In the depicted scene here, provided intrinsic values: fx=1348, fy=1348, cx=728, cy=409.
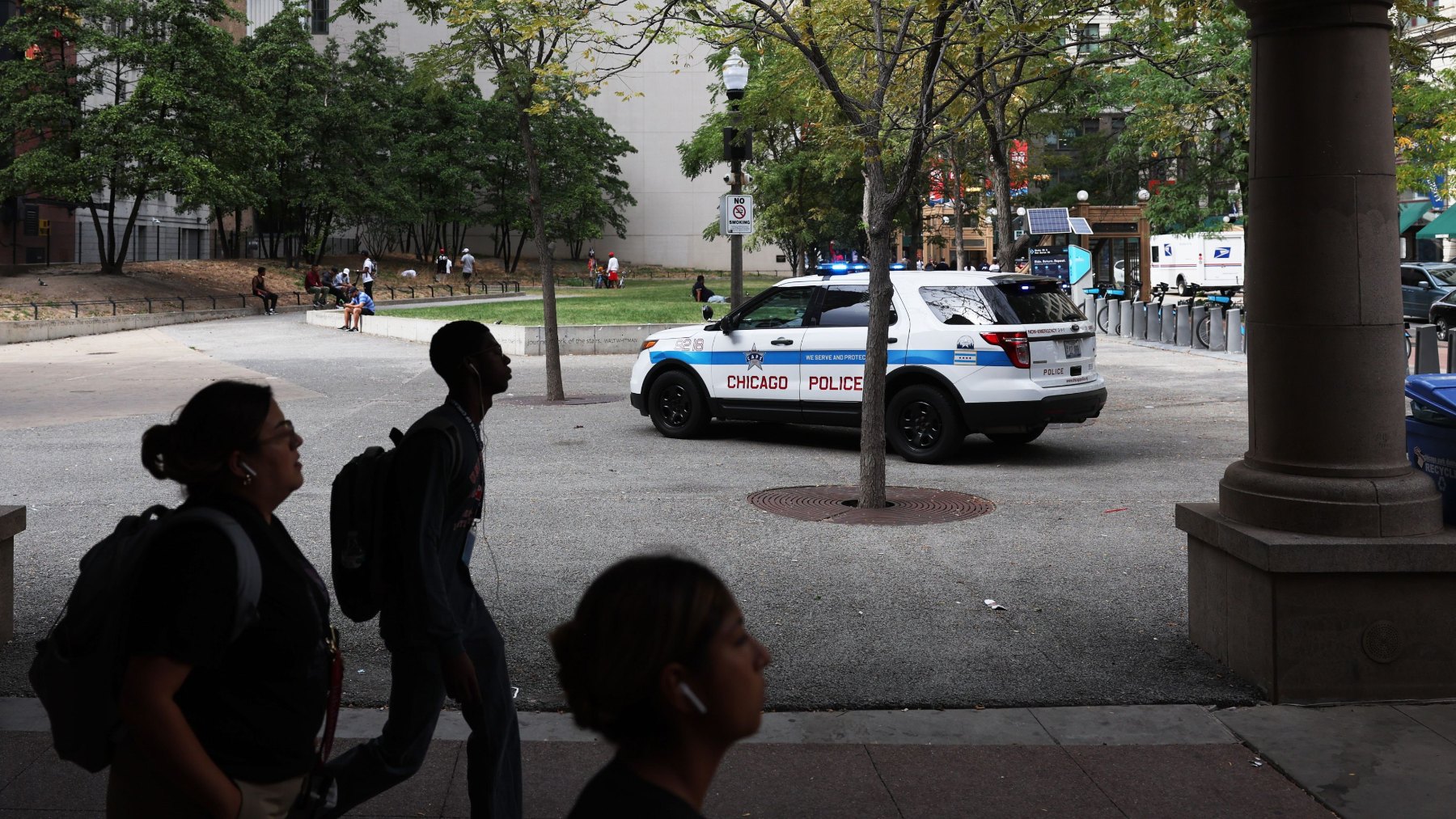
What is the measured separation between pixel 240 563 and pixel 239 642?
226mm

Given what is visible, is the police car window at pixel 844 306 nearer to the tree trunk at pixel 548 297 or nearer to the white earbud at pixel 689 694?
the tree trunk at pixel 548 297

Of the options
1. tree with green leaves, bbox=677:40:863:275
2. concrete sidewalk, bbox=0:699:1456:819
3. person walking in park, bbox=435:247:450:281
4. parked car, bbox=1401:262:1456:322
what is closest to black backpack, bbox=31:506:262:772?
concrete sidewalk, bbox=0:699:1456:819

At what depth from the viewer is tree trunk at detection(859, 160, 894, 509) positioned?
972cm

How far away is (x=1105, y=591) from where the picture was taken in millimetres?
7410

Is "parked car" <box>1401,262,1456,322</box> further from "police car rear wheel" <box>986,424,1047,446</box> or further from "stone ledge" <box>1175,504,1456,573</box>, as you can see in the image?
"stone ledge" <box>1175,504,1456,573</box>

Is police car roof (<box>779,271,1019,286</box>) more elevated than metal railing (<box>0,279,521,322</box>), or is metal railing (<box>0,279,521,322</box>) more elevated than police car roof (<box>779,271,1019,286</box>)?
metal railing (<box>0,279,521,322</box>)

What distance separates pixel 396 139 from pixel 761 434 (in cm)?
5291

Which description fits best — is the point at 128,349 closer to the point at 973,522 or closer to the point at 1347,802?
the point at 973,522

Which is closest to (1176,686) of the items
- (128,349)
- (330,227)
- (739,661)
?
(739,661)

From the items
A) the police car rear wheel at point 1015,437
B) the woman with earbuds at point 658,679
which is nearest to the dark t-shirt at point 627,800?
the woman with earbuds at point 658,679

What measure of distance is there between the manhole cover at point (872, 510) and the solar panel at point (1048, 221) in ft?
76.8

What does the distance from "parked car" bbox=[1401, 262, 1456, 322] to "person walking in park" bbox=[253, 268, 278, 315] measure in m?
33.0

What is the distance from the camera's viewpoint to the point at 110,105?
4275 cm

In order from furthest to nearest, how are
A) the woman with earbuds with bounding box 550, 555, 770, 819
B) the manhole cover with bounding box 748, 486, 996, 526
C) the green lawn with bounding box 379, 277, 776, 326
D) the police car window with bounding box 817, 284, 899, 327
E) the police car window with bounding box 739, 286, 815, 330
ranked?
the green lawn with bounding box 379, 277, 776, 326 < the police car window with bounding box 739, 286, 815, 330 < the police car window with bounding box 817, 284, 899, 327 < the manhole cover with bounding box 748, 486, 996, 526 < the woman with earbuds with bounding box 550, 555, 770, 819
